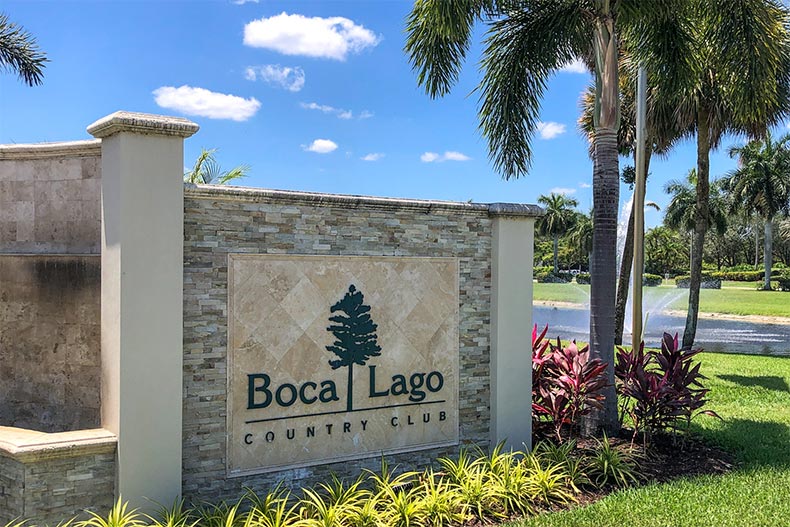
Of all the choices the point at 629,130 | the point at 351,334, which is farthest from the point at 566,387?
the point at 629,130

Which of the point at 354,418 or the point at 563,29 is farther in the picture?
the point at 563,29

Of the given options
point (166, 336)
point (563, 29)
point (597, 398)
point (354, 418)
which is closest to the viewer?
point (166, 336)

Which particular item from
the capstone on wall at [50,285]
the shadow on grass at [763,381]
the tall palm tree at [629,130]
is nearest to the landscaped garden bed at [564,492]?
the capstone on wall at [50,285]

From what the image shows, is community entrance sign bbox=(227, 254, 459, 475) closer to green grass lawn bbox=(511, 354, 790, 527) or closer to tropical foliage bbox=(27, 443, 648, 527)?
tropical foliage bbox=(27, 443, 648, 527)

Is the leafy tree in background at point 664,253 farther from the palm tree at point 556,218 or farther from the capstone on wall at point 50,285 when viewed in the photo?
the capstone on wall at point 50,285

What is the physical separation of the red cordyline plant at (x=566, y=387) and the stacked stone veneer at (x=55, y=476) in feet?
16.8

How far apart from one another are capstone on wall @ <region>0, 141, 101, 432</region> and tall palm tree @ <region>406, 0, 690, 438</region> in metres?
4.71

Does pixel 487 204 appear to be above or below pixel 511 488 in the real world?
above

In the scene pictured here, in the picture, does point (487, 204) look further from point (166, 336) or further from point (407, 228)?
point (166, 336)

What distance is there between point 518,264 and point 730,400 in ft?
22.4

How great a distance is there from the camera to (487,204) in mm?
7688

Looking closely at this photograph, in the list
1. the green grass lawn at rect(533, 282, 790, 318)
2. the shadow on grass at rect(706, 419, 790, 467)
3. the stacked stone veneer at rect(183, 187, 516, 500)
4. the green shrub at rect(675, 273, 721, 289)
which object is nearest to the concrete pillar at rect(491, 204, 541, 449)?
the stacked stone veneer at rect(183, 187, 516, 500)

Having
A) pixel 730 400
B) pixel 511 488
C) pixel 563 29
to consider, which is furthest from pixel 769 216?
pixel 511 488

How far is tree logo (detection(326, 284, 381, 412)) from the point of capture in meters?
6.71
